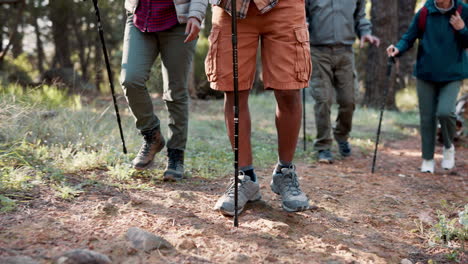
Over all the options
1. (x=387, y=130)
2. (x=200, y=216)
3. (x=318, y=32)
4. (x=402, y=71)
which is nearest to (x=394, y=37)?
(x=387, y=130)

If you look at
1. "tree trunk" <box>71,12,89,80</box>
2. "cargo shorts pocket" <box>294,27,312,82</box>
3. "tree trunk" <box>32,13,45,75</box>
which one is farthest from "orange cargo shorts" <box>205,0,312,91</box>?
"tree trunk" <box>32,13,45,75</box>

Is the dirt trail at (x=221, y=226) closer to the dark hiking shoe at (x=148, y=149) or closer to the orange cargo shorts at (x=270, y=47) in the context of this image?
the dark hiking shoe at (x=148, y=149)

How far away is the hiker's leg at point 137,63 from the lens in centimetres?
357

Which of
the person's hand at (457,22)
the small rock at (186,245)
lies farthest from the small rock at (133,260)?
the person's hand at (457,22)

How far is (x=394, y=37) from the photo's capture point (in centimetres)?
1065

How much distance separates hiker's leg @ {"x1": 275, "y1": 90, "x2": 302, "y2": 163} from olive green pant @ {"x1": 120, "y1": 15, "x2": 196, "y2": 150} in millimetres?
966

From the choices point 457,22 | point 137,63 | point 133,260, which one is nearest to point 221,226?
point 133,260

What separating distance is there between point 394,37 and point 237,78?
8877mm

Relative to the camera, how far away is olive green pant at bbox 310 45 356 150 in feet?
18.1

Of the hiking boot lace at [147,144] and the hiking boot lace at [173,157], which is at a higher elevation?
the hiking boot lace at [147,144]

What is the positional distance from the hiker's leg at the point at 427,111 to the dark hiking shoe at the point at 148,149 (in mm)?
2975

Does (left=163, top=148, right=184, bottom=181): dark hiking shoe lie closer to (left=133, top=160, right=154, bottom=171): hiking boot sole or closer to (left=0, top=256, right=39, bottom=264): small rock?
(left=133, top=160, right=154, bottom=171): hiking boot sole

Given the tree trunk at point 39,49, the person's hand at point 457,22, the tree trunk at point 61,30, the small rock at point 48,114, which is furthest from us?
the tree trunk at point 39,49

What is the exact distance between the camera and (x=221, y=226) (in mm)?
2812
